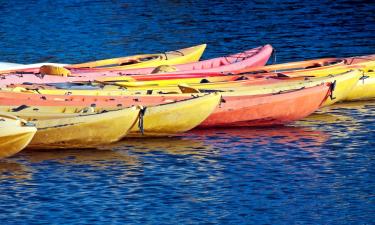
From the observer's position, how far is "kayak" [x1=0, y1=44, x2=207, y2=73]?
106 feet

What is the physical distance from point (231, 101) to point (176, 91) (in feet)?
4.50

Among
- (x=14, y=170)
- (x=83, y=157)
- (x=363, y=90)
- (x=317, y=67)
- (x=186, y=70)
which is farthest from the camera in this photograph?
(x=186, y=70)

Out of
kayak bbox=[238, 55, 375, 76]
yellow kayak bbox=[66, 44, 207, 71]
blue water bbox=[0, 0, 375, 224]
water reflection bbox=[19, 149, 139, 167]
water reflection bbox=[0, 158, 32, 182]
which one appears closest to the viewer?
blue water bbox=[0, 0, 375, 224]

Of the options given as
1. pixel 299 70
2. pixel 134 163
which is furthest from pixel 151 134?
pixel 299 70

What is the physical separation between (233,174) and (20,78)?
7702 millimetres

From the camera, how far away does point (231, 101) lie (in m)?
27.6

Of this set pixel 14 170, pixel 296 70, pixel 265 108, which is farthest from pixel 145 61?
pixel 14 170

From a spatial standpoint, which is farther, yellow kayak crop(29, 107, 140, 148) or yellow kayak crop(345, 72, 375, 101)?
yellow kayak crop(345, 72, 375, 101)

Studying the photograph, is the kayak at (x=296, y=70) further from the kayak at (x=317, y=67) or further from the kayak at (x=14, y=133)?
the kayak at (x=14, y=133)

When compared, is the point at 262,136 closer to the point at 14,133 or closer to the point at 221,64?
the point at 14,133

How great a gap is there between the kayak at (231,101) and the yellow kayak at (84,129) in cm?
165

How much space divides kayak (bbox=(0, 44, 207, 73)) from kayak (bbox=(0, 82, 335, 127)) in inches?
179

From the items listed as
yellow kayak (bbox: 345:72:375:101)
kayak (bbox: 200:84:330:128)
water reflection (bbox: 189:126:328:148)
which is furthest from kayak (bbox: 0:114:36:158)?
yellow kayak (bbox: 345:72:375:101)

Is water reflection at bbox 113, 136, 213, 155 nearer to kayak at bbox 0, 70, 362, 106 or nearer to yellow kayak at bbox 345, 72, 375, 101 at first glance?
kayak at bbox 0, 70, 362, 106
